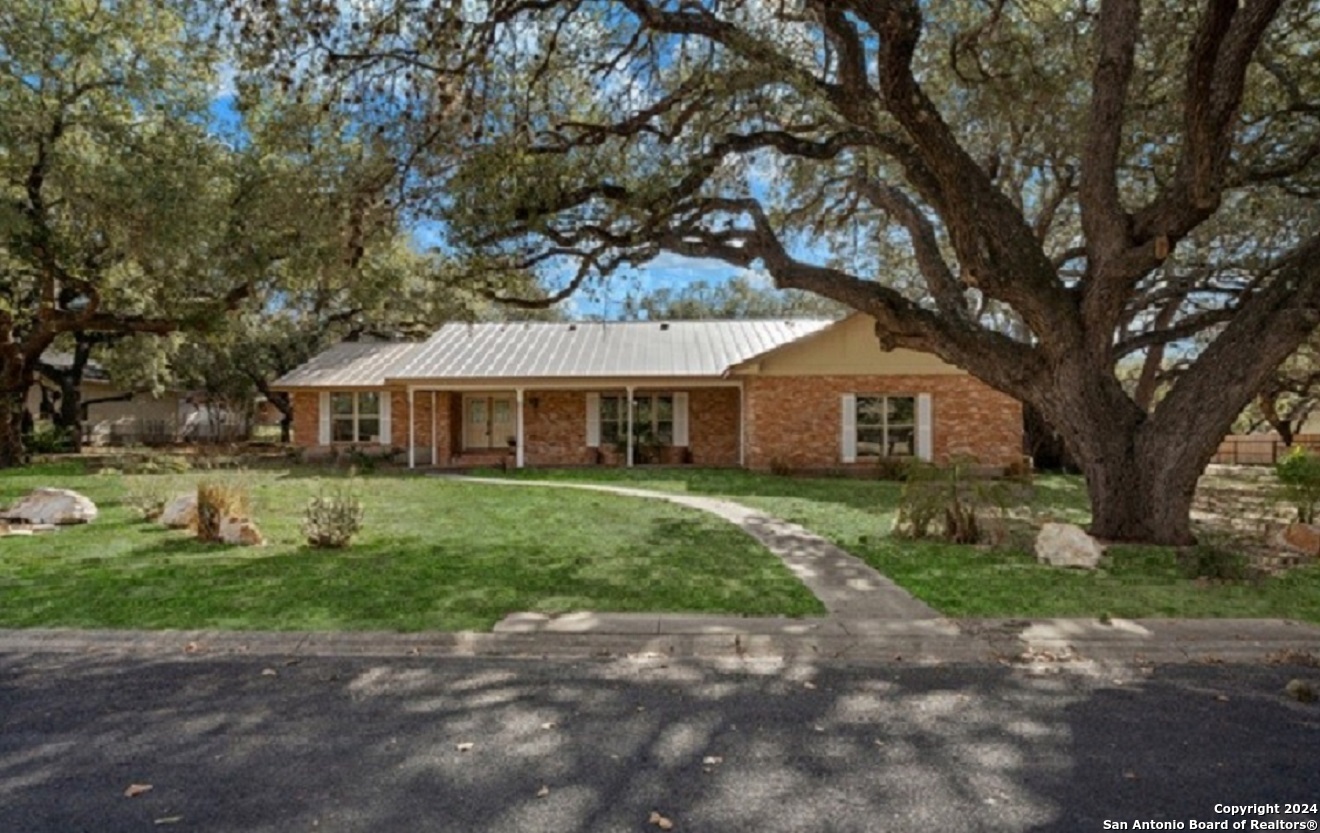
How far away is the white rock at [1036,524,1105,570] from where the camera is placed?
8000 mm

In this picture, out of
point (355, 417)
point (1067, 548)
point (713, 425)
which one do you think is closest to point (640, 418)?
point (713, 425)

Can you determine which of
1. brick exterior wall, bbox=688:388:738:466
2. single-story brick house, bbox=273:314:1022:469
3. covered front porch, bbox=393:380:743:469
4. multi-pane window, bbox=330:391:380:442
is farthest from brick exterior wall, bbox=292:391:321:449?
brick exterior wall, bbox=688:388:738:466

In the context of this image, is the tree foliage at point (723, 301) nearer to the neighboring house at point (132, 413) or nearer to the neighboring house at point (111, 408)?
the neighboring house at point (132, 413)

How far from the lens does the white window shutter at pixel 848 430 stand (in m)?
19.9

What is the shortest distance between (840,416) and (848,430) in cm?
40

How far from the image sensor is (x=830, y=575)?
7.60 m

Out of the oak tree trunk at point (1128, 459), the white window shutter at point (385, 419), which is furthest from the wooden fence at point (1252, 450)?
the white window shutter at point (385, 419)

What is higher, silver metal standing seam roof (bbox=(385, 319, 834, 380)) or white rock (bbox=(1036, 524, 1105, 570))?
silver metal standing seam roof (bbox=(385, 319, 834, 380))

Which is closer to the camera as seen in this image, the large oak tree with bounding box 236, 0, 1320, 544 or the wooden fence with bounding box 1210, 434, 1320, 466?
the large oak tree with bounding box 236, 0, 1320, 544

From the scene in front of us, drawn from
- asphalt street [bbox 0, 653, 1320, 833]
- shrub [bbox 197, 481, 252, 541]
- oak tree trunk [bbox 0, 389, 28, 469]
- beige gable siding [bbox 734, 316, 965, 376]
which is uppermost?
beige gable siding [bbox 734, 316, 965, 376]

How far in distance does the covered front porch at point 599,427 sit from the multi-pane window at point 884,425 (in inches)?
128

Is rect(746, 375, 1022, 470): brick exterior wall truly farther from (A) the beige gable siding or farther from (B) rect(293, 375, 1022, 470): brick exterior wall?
(A) the beige gable siding

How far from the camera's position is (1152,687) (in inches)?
183

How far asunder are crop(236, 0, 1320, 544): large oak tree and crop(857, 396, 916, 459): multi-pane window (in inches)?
345
